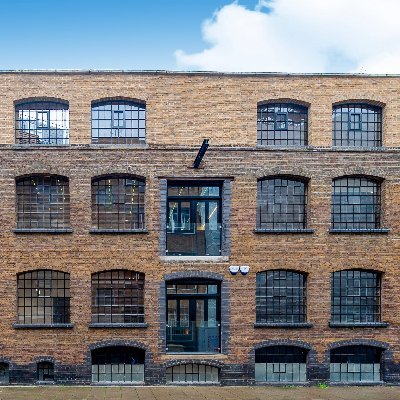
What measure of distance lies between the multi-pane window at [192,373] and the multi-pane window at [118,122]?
8749 mm

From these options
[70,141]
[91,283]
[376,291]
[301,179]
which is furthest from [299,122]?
[91,283]

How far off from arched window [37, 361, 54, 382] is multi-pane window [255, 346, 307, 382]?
7.68 metres

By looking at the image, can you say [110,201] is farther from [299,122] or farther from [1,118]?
[299,122]

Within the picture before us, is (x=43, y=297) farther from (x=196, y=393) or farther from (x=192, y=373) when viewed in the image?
(x=196, y=393)

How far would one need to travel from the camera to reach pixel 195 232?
20.6 metres

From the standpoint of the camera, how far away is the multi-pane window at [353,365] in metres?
20.7

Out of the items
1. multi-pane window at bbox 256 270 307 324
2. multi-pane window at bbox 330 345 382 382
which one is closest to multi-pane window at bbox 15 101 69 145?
multi-pane window at bbox 256 270 307 324

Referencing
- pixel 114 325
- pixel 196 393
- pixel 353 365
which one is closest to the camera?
pixel 196 393

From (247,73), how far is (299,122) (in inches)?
110

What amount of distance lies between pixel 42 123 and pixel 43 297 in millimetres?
6596

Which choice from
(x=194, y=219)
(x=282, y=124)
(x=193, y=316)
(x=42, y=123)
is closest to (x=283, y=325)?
(x=193, y=316)

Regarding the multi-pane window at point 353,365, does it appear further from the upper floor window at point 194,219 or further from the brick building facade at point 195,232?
the upper floor window at point 194,219

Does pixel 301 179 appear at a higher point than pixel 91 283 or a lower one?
higher

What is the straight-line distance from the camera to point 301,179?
2080 cm
